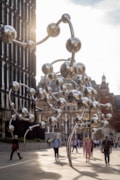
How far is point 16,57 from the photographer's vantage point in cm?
6488

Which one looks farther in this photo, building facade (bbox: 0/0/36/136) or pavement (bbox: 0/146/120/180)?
building facade (bbox: 0/0/36/136)

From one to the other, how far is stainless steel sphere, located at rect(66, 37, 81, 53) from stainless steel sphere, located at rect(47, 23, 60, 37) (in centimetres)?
64

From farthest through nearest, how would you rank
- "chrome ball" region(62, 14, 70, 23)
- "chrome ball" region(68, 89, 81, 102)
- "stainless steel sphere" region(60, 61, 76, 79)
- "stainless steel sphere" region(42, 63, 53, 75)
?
"chrome ball" region(68, 89, 81, 102) → "stainless steel sphere" region(42, 63, 53, 75) → "chrome ball" region(62, 14, 70, 23) → "stainless steel sphere" region(60, 61, 76, 79)

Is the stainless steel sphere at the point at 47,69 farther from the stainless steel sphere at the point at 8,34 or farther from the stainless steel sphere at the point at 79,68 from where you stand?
the stainless steel sphere at the point at 8,34

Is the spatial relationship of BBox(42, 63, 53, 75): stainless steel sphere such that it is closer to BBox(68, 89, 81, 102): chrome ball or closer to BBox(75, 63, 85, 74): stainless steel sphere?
BBox(75, 63, 85, 74): stainless steel sphere

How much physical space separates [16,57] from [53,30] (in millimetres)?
55889

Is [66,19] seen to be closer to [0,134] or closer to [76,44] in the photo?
[76,44]

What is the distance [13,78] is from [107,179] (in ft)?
165

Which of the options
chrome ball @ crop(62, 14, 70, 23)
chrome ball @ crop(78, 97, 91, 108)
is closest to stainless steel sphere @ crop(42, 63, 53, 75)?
chrome ball @ crop(62, 14, 70, 23)

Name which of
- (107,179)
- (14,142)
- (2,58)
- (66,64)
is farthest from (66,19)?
(2,58)

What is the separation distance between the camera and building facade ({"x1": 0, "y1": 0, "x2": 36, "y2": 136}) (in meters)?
59.8

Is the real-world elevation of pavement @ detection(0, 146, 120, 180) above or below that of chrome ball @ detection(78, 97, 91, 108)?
below

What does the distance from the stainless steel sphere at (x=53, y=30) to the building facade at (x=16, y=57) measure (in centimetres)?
4705

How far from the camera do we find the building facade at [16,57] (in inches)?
2356
